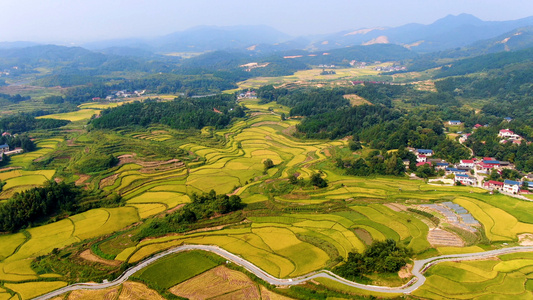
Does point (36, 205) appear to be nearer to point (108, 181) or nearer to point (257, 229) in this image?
point (108, 181)

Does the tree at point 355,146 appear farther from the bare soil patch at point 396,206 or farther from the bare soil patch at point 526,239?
the bare soil patch at point 526,239

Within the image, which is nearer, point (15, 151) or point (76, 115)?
point (15, 151)

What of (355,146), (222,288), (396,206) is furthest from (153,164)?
(396,206)

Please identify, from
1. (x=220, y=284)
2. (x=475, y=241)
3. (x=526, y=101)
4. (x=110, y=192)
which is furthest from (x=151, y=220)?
(x=526, y=101)

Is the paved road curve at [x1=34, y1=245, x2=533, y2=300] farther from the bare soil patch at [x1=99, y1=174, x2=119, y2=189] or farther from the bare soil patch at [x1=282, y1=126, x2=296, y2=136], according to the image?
the bare soil patch at [x1=282, y1=126, x2=296, y2=136]

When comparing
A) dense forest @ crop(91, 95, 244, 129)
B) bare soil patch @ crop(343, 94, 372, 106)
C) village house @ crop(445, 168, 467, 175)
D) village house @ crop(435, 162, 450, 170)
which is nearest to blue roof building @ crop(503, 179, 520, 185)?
village house @ crop(445, 168, 467, 175)

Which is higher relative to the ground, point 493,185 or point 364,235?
point 493,185

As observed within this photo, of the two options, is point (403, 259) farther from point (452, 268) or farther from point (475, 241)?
point (475, 241)
